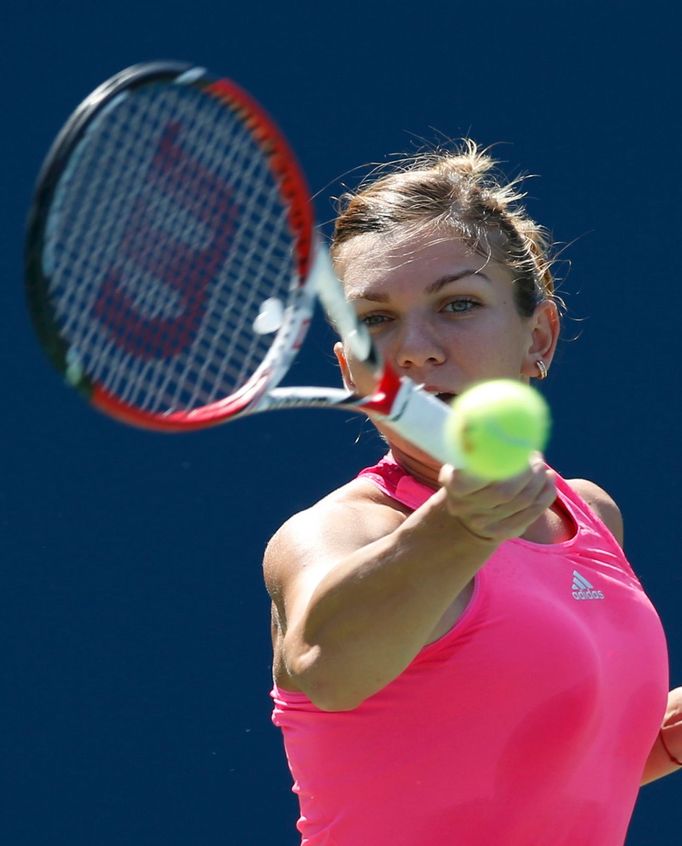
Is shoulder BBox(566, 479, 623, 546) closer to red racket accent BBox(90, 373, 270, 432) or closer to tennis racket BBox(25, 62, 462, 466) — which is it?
tennis racket BBox(25, 62, 462, 466)

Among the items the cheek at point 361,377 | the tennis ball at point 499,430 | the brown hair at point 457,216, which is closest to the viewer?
the tennis ball at point 499,430

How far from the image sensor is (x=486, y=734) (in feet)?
5.95

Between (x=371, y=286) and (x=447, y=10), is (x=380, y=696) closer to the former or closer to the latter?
(x=371, y=286)

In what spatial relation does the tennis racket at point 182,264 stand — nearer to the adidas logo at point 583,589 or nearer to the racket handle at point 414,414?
the racket handle at point 414,414

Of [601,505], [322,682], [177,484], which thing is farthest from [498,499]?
[177,484]

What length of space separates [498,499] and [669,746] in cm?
102

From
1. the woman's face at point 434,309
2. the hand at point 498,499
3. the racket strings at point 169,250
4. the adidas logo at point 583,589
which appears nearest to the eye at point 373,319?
the woman's face at point 434,309

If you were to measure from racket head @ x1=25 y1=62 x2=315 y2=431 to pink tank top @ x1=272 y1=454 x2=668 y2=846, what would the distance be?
32 cm

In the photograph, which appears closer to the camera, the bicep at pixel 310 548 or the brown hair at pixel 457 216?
the bicep at pixel 310 548

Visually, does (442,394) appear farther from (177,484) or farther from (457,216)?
(177,484)

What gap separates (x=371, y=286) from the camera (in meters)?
1.97

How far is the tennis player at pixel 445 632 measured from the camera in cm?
157

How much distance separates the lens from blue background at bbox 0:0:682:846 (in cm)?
322

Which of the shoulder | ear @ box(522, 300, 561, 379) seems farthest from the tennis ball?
the shoulder
